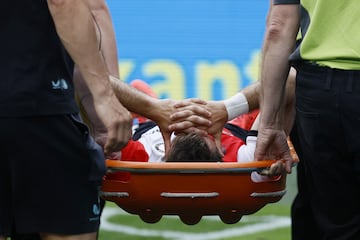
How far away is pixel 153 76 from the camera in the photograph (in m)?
8.95

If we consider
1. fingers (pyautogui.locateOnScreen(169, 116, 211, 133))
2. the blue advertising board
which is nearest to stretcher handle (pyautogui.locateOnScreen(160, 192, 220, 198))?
fingers (pyautogui.locateOnScreen(169, 116, 211, 133))

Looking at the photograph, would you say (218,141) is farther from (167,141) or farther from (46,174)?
(46,174)

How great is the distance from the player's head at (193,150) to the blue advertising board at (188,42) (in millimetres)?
4154

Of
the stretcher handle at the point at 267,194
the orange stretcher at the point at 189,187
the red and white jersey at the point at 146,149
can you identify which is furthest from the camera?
the red and white jersey at the point at 146,149

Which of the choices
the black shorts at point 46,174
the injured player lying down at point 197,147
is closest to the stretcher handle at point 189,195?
the injured player lying down at point 197,147

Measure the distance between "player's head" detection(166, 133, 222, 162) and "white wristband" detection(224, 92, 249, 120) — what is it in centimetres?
23

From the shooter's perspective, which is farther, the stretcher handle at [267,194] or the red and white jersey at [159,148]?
the red and white jersey at [159,148]

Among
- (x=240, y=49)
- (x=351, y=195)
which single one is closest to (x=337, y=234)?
(x=351, y=195)

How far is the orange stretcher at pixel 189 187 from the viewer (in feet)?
13.8

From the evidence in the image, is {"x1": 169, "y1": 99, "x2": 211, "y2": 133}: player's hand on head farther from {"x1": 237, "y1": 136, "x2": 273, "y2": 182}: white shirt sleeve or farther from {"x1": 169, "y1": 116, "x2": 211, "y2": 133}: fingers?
{"x1": 237, "y1": 136, "x2": 273, "y2": 182}: white shirt sleeve

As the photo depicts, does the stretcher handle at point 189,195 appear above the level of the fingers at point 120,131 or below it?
below

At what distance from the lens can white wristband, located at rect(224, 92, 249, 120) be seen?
194 inches

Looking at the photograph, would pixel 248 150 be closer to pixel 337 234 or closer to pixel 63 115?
pixel 337 234

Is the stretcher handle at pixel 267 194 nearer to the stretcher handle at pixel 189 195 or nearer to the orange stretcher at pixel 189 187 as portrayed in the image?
the orange stretcher at pixel 189 187
